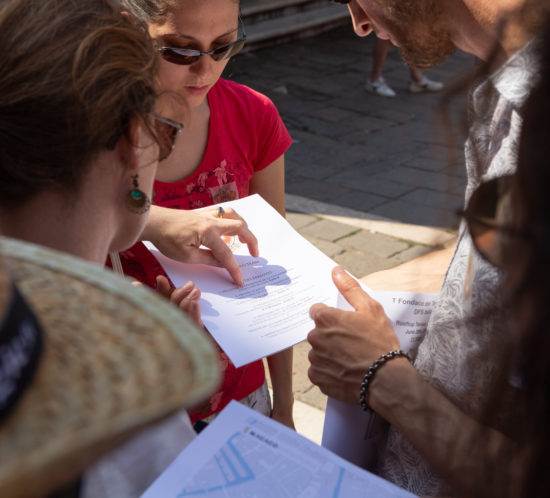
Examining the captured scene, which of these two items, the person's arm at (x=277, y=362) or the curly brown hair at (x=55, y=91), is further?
the person's arm at (x=277, y=362)

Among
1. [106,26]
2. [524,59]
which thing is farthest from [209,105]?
[524,59]

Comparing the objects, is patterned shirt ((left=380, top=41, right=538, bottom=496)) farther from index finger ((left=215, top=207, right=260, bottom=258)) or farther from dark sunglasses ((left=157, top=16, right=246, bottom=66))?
dark sunglasses ((left=157, top=16, right=246, bottom=66))

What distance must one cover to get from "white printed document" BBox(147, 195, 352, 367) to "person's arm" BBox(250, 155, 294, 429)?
6.2 inches

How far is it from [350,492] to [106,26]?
0.95m

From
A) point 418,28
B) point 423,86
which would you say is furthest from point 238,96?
point 423,86

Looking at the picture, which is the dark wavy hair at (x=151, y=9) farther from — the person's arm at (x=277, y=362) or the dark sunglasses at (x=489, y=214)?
the dark sunglasses at (x=489, y=214)

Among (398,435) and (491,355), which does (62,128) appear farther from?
(398,435)

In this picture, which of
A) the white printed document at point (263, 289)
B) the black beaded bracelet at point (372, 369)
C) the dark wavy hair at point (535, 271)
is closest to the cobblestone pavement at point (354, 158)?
the white printed document at point (263, 289)

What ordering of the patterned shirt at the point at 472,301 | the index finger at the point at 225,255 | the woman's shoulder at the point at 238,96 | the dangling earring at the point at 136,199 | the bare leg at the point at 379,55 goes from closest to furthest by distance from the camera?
the patterned shirt at the point at 472,301
the dangling earring at the point at 136,199
the index finger at the point at 225,255
the woman's shoulder at the point at 238,96
the bare leg at the point at 379,55

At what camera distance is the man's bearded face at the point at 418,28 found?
150 centimetres

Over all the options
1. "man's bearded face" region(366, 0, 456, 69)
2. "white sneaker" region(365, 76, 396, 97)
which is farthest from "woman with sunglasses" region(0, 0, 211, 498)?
"white sneaker" region(365, 76, 396, 97)

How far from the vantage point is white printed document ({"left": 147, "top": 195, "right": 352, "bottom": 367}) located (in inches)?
59.3

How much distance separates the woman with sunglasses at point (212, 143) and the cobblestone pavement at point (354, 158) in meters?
0.80

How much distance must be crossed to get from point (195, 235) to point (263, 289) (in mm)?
230
